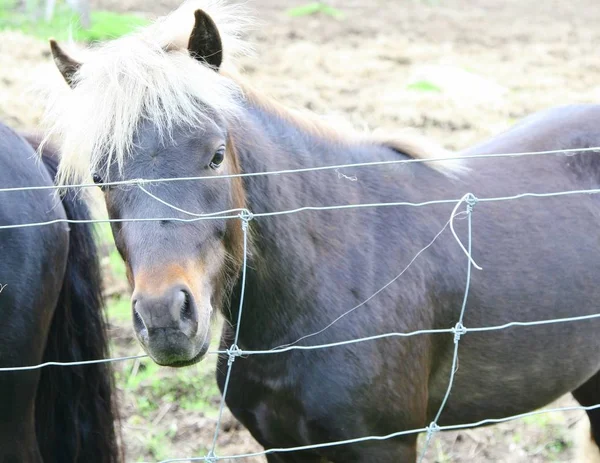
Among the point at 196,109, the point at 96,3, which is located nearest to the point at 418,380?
the point at 196,109

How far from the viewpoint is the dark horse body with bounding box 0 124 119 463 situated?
303 cm

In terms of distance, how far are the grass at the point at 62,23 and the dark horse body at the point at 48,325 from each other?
8270 millimetres

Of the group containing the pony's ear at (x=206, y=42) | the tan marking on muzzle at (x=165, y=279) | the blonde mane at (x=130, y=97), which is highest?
the pony's ear at (x=206, y=42)

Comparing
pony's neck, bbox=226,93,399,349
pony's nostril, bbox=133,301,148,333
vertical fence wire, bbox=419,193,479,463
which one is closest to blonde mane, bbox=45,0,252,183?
pony's neck, bbox=226,93,399,349

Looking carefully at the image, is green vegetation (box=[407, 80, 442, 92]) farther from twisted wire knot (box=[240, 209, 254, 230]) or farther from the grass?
twisted wire knot (box=[240, 209, 254, 230])

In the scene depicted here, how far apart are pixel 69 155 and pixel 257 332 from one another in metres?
0.86

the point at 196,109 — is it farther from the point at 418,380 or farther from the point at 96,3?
the point at 96,3

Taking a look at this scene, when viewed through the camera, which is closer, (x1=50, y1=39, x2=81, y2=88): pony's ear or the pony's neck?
(x1=50, y1=39, x2=81, y2=88): pony's ear

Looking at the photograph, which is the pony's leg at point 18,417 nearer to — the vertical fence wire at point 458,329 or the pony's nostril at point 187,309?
the pony's nostril at point 187,309

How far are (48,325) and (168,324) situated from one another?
3.69ft

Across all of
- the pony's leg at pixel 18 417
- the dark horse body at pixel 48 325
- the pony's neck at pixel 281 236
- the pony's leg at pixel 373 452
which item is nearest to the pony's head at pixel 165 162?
the pony's neck at pixel 281 236

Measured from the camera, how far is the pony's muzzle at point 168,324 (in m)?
2.24

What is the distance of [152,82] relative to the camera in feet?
8.17

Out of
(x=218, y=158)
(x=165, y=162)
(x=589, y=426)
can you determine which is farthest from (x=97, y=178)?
(x=589, y=426)
